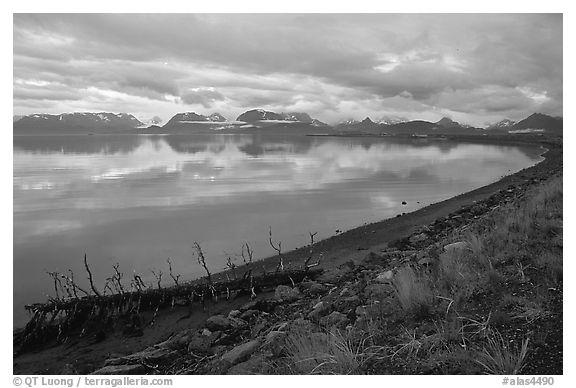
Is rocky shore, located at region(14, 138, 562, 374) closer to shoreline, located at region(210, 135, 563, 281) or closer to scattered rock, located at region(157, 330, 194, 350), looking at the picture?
scattered rock, located at region(157, 330, 194, 350)

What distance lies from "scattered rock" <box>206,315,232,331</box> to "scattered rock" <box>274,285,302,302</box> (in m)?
1.08

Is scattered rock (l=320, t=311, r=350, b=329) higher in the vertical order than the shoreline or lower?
higher

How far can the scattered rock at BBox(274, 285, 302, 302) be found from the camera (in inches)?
282

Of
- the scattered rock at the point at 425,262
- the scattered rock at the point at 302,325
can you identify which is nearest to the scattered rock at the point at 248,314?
the scattered rock at the point at 302,325

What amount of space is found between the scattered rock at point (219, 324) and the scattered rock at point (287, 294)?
1.08 m

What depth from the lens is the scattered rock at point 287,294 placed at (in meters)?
7.16

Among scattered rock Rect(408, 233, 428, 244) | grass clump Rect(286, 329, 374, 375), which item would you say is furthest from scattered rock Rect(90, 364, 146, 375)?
scattered rock Rect(408, 233, 428, 244)

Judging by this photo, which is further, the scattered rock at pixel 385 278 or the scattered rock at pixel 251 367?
the scattered rock at pixel 385 278

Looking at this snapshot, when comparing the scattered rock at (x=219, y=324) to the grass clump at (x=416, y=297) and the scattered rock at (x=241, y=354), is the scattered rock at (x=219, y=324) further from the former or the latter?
the grass clump at (x=416, y=297)

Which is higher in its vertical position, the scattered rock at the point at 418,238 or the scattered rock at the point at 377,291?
the scattered rock at the point at 377,291

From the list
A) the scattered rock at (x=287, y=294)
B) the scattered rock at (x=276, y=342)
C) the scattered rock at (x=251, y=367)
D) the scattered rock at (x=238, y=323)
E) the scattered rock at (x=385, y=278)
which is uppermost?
the scattered rock at (x=385, y=278)

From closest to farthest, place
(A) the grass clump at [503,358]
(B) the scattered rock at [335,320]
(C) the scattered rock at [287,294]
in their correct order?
(A) the grass clump at [503,358]
(B) the scattered rock at [335,320]
(C) the scattered rock at [287,294]

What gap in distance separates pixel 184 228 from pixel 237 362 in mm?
9686
